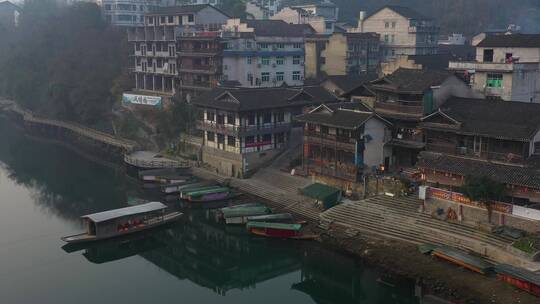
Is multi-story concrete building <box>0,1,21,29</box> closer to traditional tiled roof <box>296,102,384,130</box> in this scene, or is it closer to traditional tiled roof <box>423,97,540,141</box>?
traditional tiled roof <box>296,102,384,130</box>

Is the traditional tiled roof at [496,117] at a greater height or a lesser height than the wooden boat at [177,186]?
greater

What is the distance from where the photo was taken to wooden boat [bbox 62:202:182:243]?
3834cm

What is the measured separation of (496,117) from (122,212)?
90.9ft

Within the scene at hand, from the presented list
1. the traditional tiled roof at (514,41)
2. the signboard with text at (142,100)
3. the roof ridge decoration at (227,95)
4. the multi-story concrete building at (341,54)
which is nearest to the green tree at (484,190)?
the traditional tiled roof at (514,41)

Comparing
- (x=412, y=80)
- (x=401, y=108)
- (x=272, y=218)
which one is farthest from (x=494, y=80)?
(x=272, y=218)

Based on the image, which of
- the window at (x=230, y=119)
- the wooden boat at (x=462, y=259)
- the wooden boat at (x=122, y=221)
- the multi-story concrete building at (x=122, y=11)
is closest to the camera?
the wooden boat at (x=462, y=259)

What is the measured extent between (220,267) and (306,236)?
20.9 ft

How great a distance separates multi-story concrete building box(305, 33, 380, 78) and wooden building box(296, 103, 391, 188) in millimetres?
29039

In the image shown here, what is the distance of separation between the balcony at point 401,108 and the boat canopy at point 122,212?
757 inches

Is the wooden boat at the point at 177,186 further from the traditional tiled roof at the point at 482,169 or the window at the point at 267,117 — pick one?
the traditional tiled roof at the point at 482,169

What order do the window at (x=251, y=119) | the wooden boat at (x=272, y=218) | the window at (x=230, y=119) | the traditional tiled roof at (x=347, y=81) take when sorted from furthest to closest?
1. the traditional tiled roof at (x=347, y=81)
2. the window at (x=230, y=119)
3. the window at (x=251, y=119)
4. the wooden boat at (x=272, y=218)

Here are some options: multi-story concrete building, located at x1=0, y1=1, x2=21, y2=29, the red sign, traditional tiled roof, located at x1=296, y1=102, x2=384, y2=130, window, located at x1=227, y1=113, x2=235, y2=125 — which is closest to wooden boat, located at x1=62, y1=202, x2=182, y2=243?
window, located at x1=227, y1=113, x2=235, y2=125

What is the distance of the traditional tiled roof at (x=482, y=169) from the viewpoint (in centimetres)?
3098

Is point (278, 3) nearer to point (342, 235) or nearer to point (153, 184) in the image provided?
point (153, 184)
